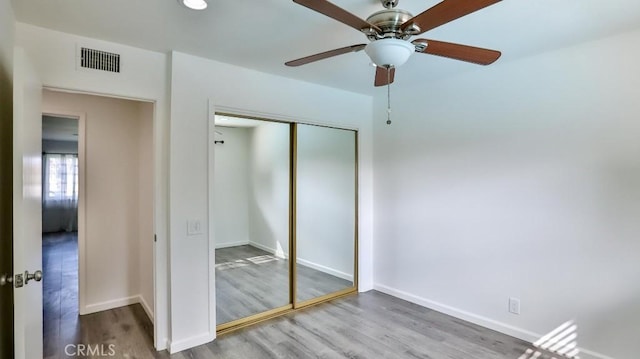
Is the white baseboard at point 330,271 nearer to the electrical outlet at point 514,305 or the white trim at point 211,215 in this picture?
the white trim at point 211,215

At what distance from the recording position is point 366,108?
13.8 ft

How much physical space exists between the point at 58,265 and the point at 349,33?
5.80 m

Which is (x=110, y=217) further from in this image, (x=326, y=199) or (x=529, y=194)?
(x=529, y=194)

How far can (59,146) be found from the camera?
9266mm

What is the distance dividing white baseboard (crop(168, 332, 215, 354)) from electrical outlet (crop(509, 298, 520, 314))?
8.82 feet

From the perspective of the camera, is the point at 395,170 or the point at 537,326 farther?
the point at 395,170

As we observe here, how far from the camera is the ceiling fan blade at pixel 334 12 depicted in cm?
133

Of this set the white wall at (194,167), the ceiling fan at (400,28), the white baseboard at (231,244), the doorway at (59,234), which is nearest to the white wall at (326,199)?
the white baseboard at (231,244)

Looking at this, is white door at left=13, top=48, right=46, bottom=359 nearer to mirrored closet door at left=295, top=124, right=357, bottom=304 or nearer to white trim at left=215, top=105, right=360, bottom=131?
white trim at left=215, top=105, right=360, bottom=131

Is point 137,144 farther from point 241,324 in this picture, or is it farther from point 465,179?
point 465,179

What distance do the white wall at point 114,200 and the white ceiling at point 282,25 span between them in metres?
1.27

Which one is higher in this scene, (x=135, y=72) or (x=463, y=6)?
(x=135, y=72)

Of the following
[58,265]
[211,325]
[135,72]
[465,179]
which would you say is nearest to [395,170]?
[465,179]

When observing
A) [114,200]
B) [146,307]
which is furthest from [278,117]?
[146,307]
